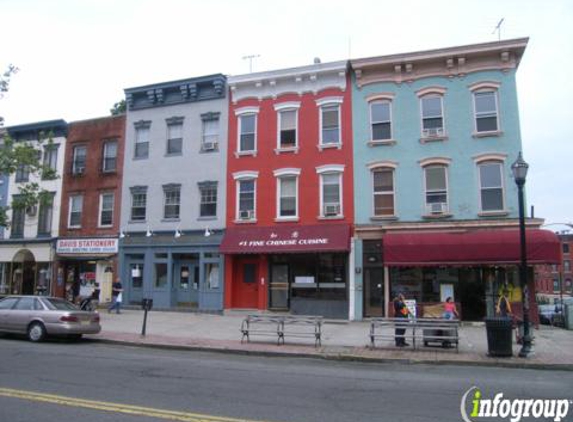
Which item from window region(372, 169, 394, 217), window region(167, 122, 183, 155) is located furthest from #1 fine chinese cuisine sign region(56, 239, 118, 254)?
window region(372, 169, 394, 217)

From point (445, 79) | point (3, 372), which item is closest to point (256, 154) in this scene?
point (445, 79)

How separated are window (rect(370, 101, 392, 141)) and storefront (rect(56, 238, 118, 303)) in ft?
47.2

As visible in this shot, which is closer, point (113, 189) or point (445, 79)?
point (445, 79)

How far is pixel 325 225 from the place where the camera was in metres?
21.3

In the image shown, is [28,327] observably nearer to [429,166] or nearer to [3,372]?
[3,372]

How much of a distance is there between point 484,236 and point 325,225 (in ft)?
21.6

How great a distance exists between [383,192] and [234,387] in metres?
14.2

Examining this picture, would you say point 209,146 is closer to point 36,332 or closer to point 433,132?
point 433,132

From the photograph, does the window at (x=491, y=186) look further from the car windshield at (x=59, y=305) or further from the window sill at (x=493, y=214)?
the car windshield at (x=59, y=305)

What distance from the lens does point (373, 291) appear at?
20.6 metres

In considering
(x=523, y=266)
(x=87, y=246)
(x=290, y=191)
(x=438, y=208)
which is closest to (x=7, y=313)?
(x=87, y=246)

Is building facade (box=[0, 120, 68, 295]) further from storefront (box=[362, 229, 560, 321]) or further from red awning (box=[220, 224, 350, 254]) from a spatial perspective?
storefront (box=[362, 229, 560, 321])

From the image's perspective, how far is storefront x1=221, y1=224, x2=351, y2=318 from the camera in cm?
2069

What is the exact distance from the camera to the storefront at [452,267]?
1801 centimetres
